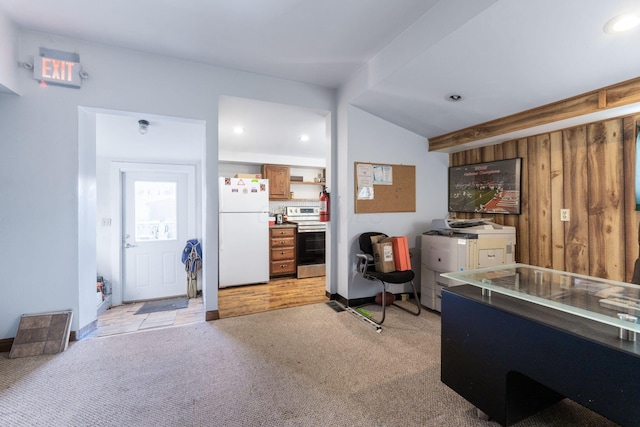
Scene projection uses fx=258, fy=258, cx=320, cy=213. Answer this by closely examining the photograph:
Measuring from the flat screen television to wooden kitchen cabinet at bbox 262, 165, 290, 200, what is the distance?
3.11m

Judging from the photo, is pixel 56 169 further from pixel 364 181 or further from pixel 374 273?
pixel 374 273

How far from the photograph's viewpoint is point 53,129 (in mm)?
2293

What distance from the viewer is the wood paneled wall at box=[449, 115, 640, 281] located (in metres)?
2.23

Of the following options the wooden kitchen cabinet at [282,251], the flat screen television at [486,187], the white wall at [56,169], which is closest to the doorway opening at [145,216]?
the white wall at [56,169]

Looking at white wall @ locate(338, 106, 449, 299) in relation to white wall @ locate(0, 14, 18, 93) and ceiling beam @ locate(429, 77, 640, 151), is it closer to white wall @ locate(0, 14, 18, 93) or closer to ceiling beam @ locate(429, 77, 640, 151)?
ceiling beam @ locate(429, 77, 640, 151)

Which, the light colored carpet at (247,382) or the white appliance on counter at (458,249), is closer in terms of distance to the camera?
the light colored carpet at (247,382)

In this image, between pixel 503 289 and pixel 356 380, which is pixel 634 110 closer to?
pixel 503 289

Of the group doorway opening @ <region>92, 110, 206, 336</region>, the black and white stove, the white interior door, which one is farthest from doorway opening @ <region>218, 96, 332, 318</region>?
the white interior door

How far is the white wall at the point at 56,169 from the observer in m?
Result: 2.20

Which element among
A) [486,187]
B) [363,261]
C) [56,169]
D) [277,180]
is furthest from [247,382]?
[277,180]

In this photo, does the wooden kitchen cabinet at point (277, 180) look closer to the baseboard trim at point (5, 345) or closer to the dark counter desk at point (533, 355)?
the baseboard trim at point (5, 345)

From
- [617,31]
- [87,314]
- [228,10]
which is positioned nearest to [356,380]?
[87,314]

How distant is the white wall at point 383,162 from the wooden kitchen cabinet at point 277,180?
2.29 meters

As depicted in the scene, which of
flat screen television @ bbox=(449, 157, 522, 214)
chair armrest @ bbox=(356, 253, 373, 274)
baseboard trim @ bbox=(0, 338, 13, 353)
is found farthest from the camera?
flat screen television @ bbox=(449, 157, 522, 214)
